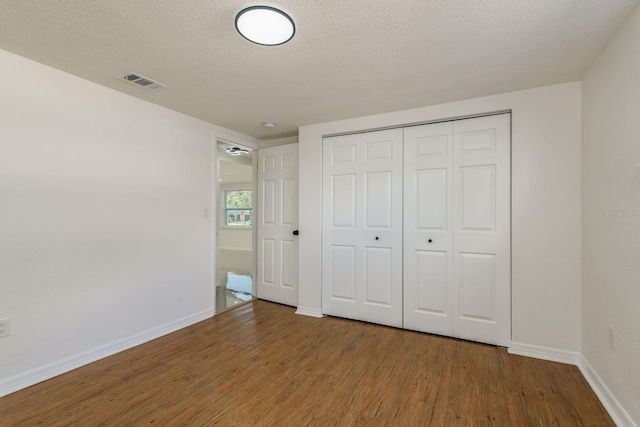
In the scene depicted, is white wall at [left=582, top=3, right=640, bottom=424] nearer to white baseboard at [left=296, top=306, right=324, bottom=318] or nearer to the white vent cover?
white baseboard at [left=296, top=306, right=324, bottom=318]

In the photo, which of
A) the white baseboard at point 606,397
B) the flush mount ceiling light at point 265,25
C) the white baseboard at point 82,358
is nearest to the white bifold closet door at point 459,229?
the white baseboard at point 606,397

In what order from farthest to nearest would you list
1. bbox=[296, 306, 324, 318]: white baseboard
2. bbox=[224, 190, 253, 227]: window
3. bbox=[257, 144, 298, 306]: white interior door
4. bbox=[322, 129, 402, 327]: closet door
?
bbox=[224, 190, 253, 227]: window < bbox=[257, 144, 298, 306]: white interior door < bbox=[296, 306, 324, 318]: white baseboard < bbox=[322, 129, 402, 327]: closet door

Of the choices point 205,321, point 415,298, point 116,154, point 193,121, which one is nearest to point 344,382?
point 415,298

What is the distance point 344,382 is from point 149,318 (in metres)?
2.02

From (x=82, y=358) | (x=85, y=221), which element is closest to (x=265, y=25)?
(x=85, y=221)

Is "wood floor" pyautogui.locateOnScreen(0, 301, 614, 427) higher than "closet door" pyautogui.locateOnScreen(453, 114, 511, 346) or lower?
lower

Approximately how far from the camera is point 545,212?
242 cm

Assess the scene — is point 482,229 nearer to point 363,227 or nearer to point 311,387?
point 363,227

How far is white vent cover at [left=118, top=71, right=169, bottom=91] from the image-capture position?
2.24 meters

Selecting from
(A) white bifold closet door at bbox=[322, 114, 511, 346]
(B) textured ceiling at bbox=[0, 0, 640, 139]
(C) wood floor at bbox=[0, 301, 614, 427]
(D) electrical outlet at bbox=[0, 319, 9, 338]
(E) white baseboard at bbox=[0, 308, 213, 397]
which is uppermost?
(B) textured ceiling at bbox=[0, 0, 640, 139]

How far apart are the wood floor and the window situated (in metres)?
6.85

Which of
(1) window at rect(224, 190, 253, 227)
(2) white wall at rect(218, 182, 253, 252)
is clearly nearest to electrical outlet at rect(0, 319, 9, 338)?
(2) white wall at rect(218, 182, 253, 252)

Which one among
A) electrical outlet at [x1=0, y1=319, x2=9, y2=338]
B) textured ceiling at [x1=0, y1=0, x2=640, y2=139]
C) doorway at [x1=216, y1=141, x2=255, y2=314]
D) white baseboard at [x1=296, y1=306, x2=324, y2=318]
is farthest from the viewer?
doorway at [x1=216, y1=141, x2=255, y2=314]

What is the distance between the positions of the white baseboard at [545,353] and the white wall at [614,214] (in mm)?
121
